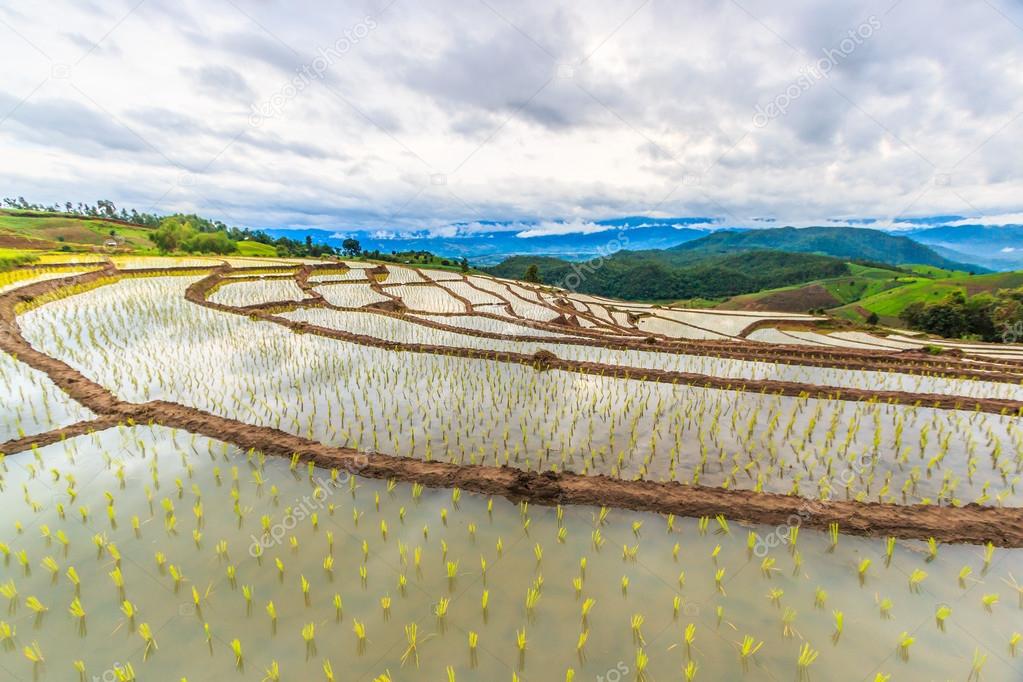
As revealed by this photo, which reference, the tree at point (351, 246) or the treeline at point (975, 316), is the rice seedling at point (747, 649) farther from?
the tree at point (351, 246)

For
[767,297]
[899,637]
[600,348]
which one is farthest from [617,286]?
[899,637]

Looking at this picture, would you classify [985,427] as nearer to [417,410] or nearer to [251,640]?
[417,410]

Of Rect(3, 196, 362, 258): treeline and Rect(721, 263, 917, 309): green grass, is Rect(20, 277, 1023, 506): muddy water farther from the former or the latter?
Rect(721, 263, 917, 309): green grass

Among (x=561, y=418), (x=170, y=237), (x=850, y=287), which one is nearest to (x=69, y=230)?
(x=170, y=237)

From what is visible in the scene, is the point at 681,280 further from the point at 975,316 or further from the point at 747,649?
the point at 747,649

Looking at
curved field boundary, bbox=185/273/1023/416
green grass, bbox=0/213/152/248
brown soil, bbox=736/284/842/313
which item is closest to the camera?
curved field boundary, bbox=185/273/1023/416

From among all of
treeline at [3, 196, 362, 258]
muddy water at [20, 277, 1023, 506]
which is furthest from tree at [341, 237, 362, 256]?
muddy water at [20, 277, 1023, 506]
